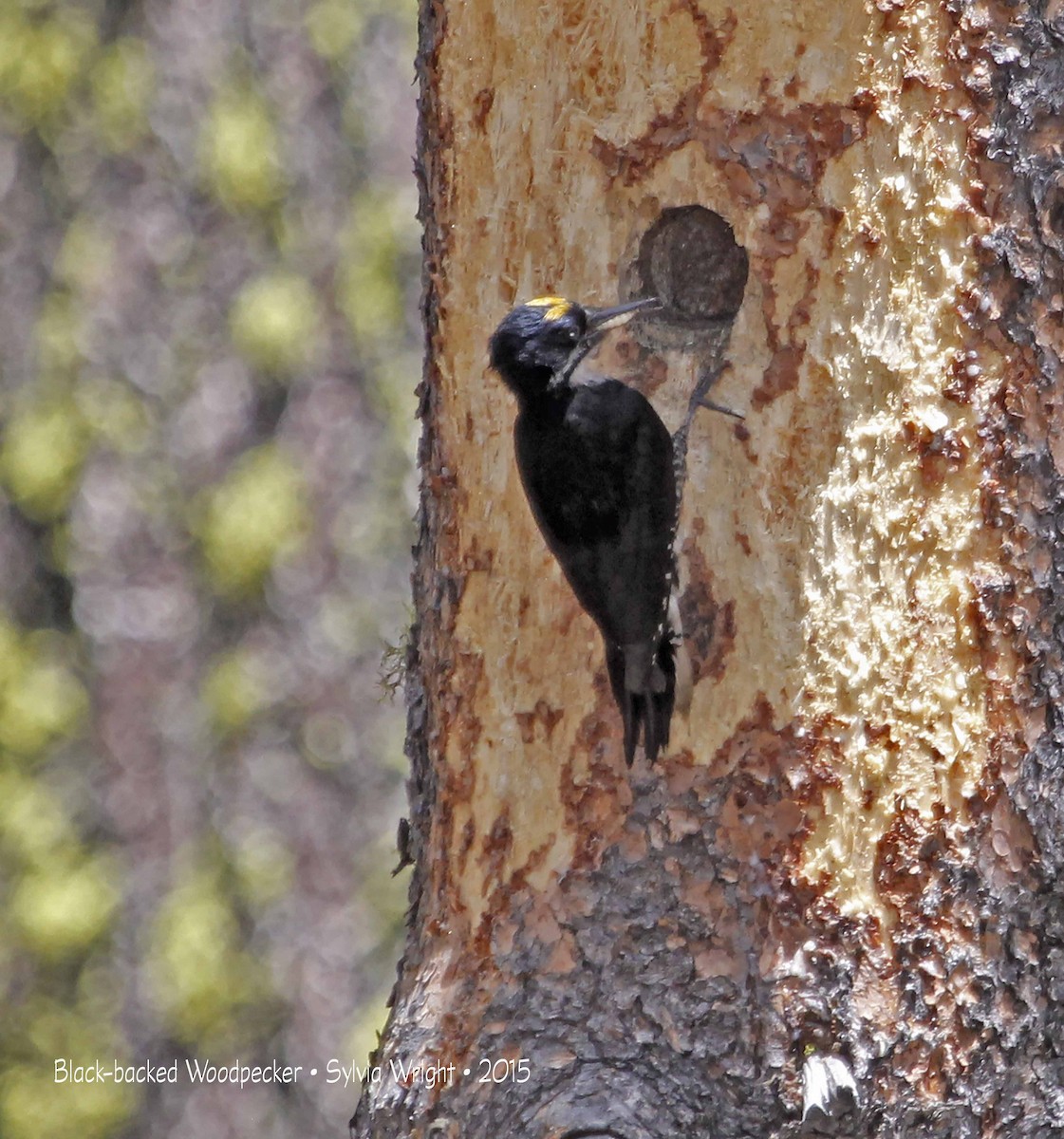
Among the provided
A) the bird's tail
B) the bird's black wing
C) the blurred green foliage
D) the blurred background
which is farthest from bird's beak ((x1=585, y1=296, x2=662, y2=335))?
the blurred green foliage

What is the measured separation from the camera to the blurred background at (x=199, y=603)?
215 inches

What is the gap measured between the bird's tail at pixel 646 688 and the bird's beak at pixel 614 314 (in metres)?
0.58

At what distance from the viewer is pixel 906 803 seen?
2.93 m

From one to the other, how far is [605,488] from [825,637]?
1.82 ft

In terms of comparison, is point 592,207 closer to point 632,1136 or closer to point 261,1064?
point 632,1136

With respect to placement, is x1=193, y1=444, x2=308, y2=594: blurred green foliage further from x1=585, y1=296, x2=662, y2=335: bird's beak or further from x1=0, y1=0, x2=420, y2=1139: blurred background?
x1=585, y1=296, x2=662, y2=335: bird's beak

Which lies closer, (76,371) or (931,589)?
(931,589)

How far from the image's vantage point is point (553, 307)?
304cm

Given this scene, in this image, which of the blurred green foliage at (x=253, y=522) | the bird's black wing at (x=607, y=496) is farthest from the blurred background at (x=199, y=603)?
the bird's black wing at (x=607, y=496)

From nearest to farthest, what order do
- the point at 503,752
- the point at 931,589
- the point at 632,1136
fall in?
the point at 632,1136
the point at 931,589
the point at 503,752

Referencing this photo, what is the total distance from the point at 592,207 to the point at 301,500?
260 centimetres

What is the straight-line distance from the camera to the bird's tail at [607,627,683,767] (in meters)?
2.98

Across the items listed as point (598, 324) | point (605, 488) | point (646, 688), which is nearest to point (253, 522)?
point (605, 488)

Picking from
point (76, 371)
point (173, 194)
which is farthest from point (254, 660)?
point (173, 194)
